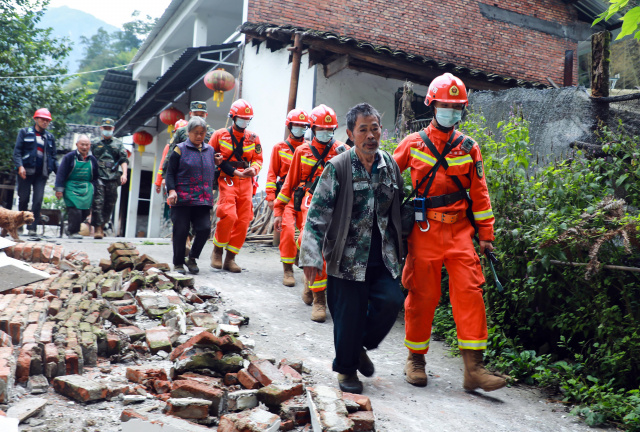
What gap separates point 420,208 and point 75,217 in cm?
866

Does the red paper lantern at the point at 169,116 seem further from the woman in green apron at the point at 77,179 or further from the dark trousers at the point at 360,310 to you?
the dark trousers at the point at 360,310

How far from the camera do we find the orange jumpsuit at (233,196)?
808 centimetres

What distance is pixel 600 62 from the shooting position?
6.87 m

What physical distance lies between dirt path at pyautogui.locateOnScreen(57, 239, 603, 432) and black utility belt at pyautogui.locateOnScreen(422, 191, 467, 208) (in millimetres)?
1381

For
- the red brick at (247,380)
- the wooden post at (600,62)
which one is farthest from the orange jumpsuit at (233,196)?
the wooden post at (600,62)

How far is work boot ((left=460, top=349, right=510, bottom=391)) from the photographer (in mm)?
4273

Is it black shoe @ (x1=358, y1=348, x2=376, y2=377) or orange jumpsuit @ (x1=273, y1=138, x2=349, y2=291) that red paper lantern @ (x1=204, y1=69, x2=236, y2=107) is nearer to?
orange jumpsuit @ (x1=273, y1=138, x2=349, y2=291)

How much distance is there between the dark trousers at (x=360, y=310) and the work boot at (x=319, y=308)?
202 cm

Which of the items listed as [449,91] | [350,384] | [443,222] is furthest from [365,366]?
[449,91]

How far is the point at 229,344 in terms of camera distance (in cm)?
425

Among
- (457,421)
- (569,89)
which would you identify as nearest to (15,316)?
(457,421)

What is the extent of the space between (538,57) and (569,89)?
10536 millimetres

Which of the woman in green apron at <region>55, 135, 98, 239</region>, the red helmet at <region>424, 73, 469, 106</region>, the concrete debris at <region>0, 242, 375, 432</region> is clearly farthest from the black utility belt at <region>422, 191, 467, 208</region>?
the woman in green apron at <region>55, 135, 98, 239</region>

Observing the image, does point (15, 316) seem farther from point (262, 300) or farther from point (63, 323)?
point (262, 300)
